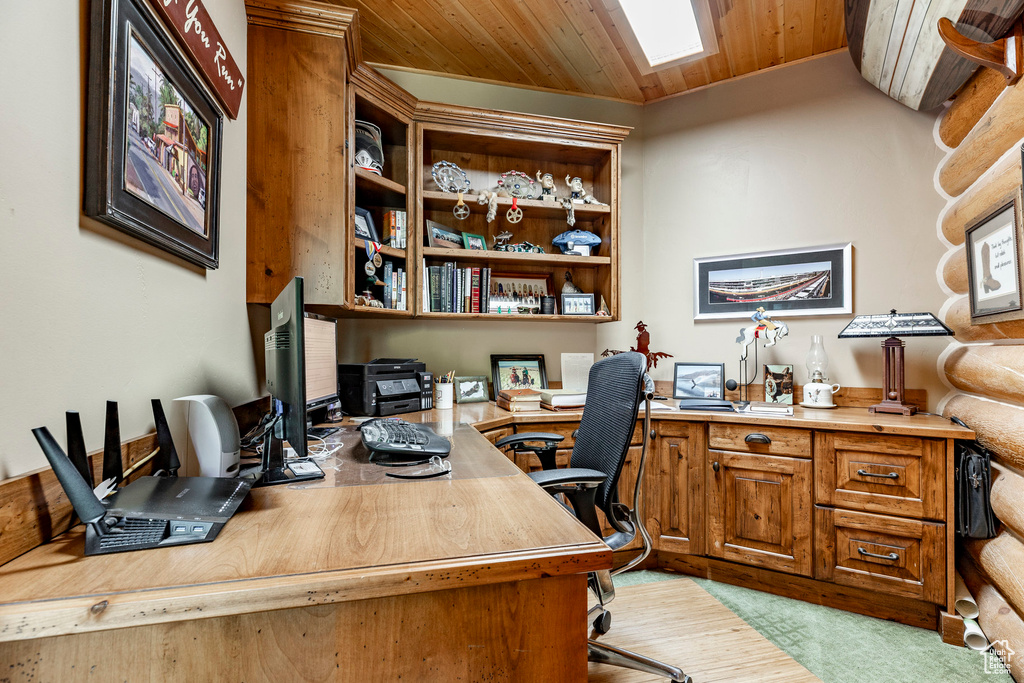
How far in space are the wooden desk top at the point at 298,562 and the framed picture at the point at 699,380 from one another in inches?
83.5

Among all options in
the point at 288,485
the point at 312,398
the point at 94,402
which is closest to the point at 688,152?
the point at 312,398

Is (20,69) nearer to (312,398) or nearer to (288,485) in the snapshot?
(288,485)

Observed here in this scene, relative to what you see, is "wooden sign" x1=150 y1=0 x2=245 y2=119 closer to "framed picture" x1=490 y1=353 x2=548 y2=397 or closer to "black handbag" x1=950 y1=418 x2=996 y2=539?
"framed picture" x1=490 y1=353 x2=548 y2=397

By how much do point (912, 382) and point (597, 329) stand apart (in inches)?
65.6

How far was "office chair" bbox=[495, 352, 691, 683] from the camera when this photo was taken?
1428 millimetres

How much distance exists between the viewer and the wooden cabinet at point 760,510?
7.04ft

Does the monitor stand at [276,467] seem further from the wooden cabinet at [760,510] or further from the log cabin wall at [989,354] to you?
the log cabin wall at [989,354]

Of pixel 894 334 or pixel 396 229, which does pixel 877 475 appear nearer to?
pixel 894 334

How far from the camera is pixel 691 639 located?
1.87 metres

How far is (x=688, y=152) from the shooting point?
3.04 metres

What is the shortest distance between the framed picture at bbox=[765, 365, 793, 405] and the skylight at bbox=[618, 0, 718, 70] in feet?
5.91

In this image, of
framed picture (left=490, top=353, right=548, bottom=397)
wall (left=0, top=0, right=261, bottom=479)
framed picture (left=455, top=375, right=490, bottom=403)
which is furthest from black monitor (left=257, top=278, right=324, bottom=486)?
framed picture (left=490, top=353, right=548, bottom=397)

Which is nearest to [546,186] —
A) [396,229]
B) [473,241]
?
[473,241]

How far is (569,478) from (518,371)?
1.56m
